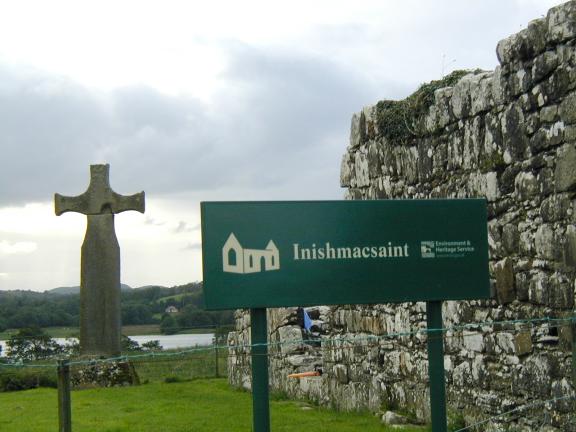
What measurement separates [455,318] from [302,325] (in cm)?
532

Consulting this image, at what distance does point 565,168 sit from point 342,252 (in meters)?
2.06

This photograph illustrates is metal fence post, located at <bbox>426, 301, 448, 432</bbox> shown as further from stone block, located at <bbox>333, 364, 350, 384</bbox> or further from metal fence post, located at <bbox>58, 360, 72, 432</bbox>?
stone block, located at <bbox>333, 364, 350, 384</bbox>

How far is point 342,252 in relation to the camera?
6312mm

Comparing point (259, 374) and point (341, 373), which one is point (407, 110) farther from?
point (259, 374)

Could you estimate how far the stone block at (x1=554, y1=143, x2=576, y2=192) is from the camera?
282 inches

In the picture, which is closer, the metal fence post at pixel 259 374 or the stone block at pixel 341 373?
the metal fence post at pixel 259 374

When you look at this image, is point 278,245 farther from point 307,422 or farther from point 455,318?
point 307,422

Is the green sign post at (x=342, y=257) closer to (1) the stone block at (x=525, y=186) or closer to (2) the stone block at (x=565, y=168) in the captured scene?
(2) the stone block at (x=565, y=168)

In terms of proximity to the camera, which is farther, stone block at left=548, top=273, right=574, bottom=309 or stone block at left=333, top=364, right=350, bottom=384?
stone block at left=333, top=364, right=350, bottom=384

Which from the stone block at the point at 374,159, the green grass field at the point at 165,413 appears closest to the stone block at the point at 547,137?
the green grass field at the point at 165,413

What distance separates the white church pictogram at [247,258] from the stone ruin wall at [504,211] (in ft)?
2.29

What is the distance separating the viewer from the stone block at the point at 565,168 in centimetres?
716

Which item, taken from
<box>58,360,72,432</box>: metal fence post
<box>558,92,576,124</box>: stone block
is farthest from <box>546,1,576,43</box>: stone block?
<box>58,360,72,432</box>: metal fence post

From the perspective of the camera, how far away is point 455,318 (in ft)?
29.9
